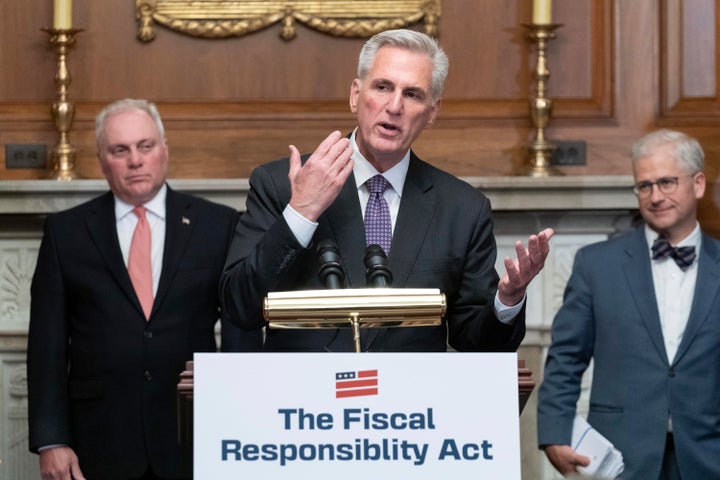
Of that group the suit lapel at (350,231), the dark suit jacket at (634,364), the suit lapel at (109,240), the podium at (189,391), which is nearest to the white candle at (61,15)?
the suit lapel at (109,240)

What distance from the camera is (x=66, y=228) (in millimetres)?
4430

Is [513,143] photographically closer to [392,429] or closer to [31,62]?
[31,62]

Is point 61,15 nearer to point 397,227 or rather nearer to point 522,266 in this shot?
point 397,227

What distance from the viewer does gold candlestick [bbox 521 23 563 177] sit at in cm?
532

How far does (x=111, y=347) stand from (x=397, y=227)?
1547 millimetres

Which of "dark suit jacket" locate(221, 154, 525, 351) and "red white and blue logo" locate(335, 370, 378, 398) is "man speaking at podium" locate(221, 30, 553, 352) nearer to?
"dark suit jacket" locate(221, 154, 525, 351)

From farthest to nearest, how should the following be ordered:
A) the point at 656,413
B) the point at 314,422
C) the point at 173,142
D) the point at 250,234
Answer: the point at 173,142 < the point at 656,413 < the point at 250,234 < the point at 314,422

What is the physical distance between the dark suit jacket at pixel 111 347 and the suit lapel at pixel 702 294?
5.11ft

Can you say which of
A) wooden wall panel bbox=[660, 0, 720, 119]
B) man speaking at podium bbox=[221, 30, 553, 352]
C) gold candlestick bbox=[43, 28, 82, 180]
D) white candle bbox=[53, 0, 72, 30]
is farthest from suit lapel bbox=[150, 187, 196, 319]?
wooden wall panel bbox=[660, 0, 720, 119]

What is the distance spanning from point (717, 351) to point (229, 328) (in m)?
1.59

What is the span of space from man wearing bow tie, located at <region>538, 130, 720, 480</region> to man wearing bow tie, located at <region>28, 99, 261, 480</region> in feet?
3.55

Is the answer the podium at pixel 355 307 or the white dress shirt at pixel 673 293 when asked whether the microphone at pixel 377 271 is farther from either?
the white dress shirt at pixel 673 293

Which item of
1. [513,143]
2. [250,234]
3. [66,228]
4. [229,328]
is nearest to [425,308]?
[250,234]

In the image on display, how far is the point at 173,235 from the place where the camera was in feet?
14.5
